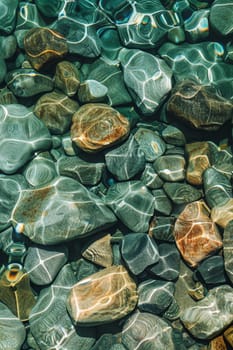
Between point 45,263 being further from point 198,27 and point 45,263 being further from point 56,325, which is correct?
point 198,27

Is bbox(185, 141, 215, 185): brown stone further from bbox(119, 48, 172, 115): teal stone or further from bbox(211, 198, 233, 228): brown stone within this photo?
bbox(119, 48, 172, 115): teal stone

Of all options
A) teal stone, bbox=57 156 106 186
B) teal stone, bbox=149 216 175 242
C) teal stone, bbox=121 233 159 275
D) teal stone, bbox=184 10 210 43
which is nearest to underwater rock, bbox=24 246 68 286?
teal stone, bbox=121 233 159 275

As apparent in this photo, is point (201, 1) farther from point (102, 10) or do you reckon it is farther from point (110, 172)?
point (110, 172)

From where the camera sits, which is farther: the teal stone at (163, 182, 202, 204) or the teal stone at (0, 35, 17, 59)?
the teal stone at (0, 35, 17, 59)

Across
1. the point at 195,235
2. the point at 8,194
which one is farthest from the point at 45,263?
the point at 195,235

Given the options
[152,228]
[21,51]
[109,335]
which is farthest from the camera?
[21,51]

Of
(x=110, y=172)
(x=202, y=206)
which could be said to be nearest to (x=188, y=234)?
(x=202, y=206)
